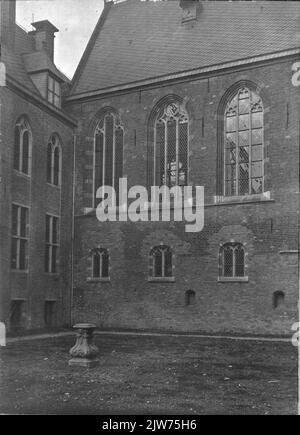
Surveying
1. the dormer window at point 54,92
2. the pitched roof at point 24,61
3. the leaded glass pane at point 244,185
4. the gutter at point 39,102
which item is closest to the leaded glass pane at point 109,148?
the gutter at point 39,102

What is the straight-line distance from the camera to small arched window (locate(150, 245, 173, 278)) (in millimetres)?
22016

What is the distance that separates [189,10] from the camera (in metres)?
24.4

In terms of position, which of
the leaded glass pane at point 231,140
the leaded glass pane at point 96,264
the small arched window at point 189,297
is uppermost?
the leaded glass pane at point 231,140

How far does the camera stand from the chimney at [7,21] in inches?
842

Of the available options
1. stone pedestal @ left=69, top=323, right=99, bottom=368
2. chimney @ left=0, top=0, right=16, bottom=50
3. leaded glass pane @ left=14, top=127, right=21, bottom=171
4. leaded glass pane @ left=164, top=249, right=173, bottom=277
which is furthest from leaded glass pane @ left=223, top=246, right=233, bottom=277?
chimney @ left=0, top=0, right=16, bottom=50

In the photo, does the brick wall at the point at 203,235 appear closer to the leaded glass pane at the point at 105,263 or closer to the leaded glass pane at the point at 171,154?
the leaded glass pane at the point at 105,263

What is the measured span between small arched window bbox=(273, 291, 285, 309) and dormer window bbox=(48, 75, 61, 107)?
12.4 m

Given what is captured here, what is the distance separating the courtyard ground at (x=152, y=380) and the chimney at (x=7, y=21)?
41.9 feet

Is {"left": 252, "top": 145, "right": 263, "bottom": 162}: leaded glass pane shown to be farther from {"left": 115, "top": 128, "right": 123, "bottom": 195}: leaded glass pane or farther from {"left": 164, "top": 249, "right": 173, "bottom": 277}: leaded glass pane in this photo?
{"left": 115, "top": 128, "right": 123, "bottom": 195}: leaded glass pane

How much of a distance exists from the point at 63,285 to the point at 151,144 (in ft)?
23.6

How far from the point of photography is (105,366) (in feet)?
38.0

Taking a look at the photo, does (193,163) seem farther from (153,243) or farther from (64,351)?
(64,351)

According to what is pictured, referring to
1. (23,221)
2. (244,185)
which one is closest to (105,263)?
(23,221)

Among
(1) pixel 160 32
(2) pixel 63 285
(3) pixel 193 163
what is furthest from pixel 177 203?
(1) pixel 160 32
